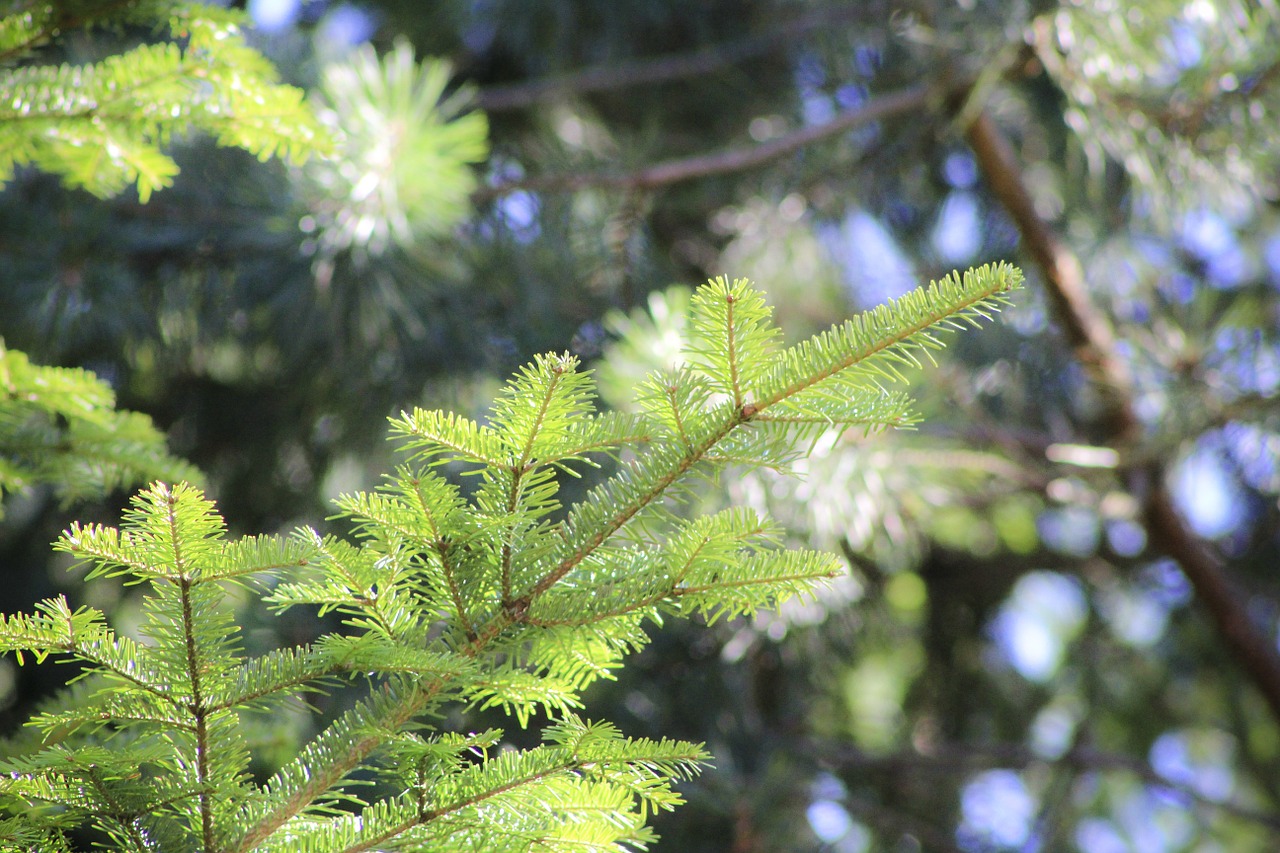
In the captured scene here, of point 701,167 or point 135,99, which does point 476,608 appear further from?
point 701,167

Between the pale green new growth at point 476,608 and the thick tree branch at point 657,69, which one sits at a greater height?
the thick tree branch at point 657,69

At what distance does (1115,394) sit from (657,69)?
3.45 ft

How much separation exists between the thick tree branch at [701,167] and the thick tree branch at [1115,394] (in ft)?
0.54

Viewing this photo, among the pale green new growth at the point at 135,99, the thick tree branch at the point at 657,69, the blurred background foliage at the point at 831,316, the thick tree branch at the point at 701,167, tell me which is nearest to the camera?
the pale green new growth at the point at 135,99

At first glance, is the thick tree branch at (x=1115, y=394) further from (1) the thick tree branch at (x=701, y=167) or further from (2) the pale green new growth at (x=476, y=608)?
(2) the pale green new growth at (x=476, y=608)

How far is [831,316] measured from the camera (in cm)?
212

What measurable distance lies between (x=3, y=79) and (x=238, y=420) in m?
1.19

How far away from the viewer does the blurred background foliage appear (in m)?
1.37

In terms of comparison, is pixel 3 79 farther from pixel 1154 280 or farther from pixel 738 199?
pixel 1154 280

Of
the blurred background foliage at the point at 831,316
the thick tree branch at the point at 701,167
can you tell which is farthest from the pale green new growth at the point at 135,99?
the thick tree branch at the point at 701,167

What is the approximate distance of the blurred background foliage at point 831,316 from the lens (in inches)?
53.9

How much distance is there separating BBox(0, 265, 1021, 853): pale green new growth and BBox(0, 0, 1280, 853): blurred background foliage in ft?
1.36

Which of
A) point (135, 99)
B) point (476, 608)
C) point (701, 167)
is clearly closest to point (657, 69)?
point (701, 167)

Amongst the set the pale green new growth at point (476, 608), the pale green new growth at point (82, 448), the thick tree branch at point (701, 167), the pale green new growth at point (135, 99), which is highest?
the thick tree branch at point (701, 167)
